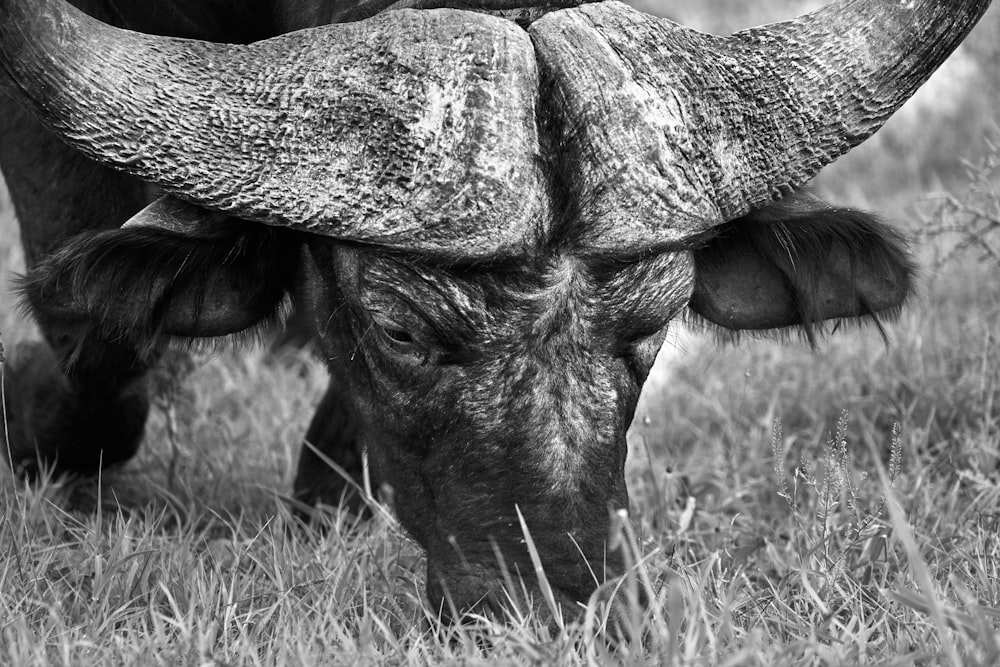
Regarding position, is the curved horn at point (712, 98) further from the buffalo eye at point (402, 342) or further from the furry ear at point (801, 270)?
the buffalo eye at point (402, 342)

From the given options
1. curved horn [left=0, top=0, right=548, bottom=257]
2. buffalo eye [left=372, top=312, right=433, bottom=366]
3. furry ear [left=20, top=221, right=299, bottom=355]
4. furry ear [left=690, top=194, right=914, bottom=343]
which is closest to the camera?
curved horn [left=0, top=0, right=548, bottom=257]

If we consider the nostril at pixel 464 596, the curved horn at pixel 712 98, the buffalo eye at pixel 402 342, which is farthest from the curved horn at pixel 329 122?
the nostril at pixel 464 596

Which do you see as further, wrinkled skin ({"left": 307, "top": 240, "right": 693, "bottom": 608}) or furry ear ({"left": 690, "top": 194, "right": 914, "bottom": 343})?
furry ear ({"left": 690, "top": 194, "right": 914, "bottom": 343})

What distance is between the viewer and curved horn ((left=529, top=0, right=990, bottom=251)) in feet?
10.6

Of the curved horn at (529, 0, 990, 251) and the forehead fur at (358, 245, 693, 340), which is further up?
the curved horn at (529, 0, 990, 251)

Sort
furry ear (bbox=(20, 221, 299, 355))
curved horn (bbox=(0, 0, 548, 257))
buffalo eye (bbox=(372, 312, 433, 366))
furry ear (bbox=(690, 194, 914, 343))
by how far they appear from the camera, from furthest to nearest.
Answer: furry ear (bbox=(690, 194, 914, 343)) < furry ear (bbox=(20, 221, 299, 355)) < buffalo eye (bbox=(372, 312, 433, 366)) < curved horn (bbox=(0, 0, 548, 257))

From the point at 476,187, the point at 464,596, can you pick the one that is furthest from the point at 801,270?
the point at 464,596

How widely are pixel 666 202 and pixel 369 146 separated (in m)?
0.77

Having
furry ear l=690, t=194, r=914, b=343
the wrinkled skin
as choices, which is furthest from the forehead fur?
furry ear l=690, t=194, r=914, b=343

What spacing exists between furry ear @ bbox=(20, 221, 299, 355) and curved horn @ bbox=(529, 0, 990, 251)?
1.00 meters

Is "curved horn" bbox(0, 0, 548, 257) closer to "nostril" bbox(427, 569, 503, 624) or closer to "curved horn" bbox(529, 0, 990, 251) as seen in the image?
"curved horn" bbox(529, 0, 990, 251)

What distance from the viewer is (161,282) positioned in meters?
3.60

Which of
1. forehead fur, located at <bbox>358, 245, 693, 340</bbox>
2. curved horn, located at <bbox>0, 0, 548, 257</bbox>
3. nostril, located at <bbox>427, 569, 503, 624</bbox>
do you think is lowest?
nostril, located at <bbox>427, 569, 503, 624</bbox>

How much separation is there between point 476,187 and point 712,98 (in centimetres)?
72
